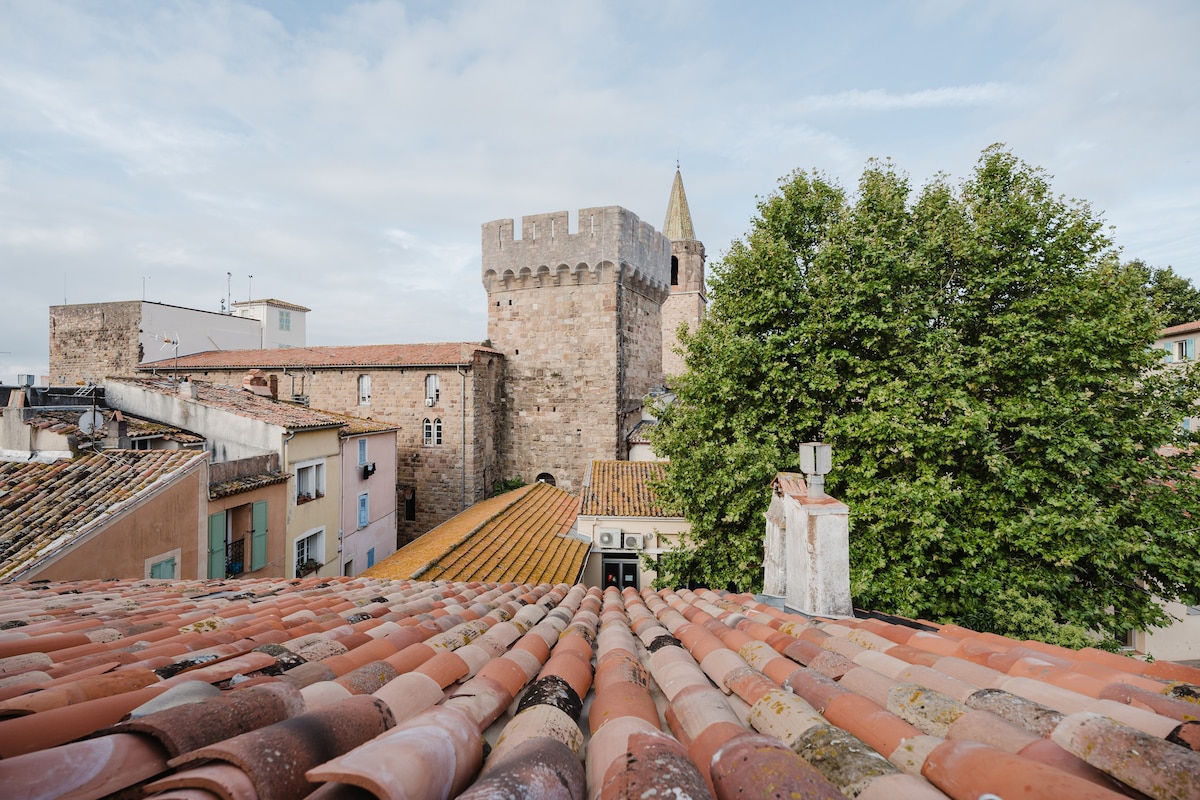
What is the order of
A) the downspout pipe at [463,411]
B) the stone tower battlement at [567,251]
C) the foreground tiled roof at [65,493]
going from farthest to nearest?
the stone tower battlement at [567,251], the downspout pipe at [463,411], the foreground tiled roof at [65,493]

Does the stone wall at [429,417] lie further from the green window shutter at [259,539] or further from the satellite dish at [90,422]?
the satellite dish at [90,422]

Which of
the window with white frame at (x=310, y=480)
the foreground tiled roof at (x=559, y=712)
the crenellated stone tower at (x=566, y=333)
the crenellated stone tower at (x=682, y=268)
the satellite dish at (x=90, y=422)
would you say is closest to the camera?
the foreground tiled roof at (x=559, y=712)

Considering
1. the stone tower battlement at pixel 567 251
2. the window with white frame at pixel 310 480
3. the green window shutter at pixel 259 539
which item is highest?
the stone tower battlement at pixel 567 251

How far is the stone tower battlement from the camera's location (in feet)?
68.1

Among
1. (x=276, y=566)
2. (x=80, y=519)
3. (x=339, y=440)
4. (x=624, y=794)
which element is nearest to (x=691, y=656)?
(x=624, y=794)

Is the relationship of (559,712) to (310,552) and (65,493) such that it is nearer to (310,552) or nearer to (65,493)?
(65,493)

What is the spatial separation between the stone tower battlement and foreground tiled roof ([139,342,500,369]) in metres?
3.54

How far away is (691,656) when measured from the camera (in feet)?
10.3

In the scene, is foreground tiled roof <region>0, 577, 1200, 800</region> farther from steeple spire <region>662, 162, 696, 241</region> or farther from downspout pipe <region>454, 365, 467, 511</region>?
steeple spire <region>662, 162, 696, 241</region>

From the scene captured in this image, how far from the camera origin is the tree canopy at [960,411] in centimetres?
788

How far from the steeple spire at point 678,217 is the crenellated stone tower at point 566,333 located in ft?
38.4

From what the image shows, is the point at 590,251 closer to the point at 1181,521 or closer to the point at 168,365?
the point at 1181,521

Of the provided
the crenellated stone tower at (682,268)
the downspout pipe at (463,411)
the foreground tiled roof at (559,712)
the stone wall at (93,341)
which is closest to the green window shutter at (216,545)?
the foreground tiled roof at (559,712)

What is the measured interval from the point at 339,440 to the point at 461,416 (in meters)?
6.63
